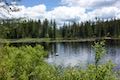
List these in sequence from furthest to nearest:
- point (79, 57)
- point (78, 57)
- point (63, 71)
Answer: point (78, 57), point (79, 57), point (63, 71)

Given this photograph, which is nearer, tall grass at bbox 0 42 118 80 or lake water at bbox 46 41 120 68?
tall grass at bbox 0 42 118 80

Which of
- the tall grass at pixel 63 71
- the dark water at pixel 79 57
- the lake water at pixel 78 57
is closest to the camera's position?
the tall grass at pixel 63 71

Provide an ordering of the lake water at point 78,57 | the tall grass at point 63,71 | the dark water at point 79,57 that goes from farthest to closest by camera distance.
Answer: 1. the dark water at point 79,57
2. the lake water at point 78,57
3. the tall grass at point 63,71

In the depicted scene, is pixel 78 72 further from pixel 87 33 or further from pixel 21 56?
pixel 87 33

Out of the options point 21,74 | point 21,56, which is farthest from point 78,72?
point 21,56

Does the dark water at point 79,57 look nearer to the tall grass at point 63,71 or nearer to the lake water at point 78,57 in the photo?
the lake water at point 78,57

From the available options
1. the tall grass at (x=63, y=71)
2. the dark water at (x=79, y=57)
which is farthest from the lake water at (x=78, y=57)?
the tall grass at (x=63, y=71)

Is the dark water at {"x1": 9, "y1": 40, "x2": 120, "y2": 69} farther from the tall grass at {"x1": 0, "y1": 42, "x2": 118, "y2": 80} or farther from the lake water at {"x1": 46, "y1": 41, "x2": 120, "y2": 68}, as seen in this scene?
the tall grass at {"x1": 0, "y1": 42, "x2": 118, "y2": 80}

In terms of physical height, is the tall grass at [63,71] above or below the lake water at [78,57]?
above

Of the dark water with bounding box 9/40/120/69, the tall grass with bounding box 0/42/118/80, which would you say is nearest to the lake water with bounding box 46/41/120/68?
the dark water with bounding box 9/40/120/69

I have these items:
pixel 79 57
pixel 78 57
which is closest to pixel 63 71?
pixel 79 57

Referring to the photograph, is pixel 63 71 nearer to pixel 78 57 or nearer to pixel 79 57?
pixel 79 57

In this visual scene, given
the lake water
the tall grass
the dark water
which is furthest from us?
the dark water

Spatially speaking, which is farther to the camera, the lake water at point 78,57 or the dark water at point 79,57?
the dark water at point 79,57
